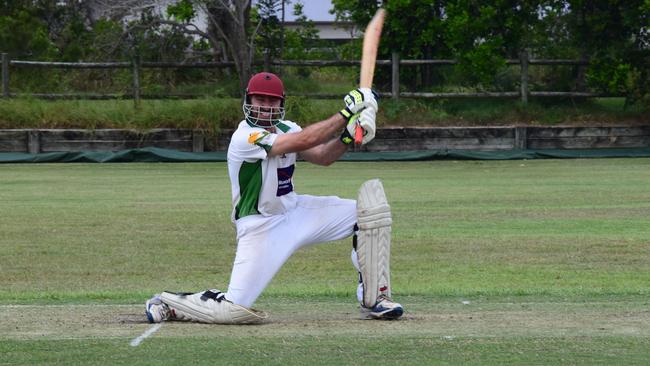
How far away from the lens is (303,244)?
24.2 feet

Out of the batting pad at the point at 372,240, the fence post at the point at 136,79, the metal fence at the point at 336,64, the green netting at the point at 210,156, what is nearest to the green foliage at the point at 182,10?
the metal fence at the point at 336,64

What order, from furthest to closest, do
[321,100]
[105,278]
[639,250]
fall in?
[321,100] < [639,250] < [105,278]

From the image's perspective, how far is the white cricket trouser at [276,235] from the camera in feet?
23.6

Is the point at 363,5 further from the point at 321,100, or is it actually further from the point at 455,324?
the point at 455,324

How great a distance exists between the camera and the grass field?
6145 millimetres

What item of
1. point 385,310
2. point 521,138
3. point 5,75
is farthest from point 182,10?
point 385,310

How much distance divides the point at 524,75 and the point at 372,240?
22.4m

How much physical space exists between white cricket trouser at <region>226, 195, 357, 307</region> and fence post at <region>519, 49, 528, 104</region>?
21581 mm

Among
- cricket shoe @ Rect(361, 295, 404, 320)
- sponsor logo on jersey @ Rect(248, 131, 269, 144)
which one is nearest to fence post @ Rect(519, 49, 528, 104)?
cricket shoe @ Rect(361, 295, 404, 320)

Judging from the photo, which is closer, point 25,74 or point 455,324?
point 455,324

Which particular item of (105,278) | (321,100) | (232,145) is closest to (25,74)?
(321,100)

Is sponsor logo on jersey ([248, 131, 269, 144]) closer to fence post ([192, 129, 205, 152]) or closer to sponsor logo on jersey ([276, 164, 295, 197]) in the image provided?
sponsor logo on jersey ([276, 164, 295, 197])

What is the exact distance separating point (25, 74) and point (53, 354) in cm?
2513

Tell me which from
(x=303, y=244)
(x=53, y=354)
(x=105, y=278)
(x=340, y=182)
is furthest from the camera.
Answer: (x=340, y=182)
